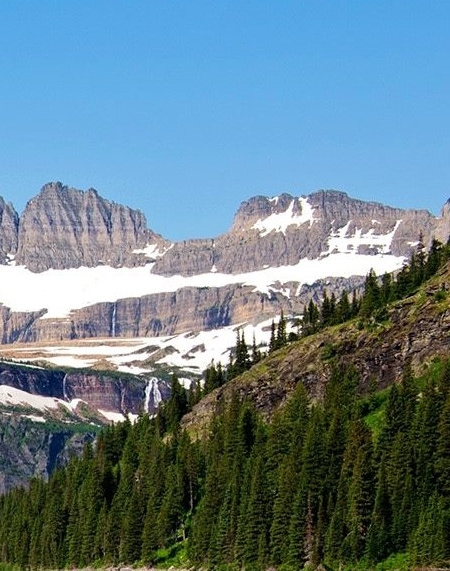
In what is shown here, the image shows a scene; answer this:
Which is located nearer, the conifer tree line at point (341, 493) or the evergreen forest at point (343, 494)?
the evergreen forest at point (343, 494)

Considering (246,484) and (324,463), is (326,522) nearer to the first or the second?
(324,463)

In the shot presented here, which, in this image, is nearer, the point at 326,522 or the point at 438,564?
the point at 438,564

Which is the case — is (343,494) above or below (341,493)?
below

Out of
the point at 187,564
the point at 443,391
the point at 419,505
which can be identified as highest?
the point at 443,391

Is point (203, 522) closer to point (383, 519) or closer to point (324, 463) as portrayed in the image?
point (324, 463)

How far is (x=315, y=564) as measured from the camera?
162 metres

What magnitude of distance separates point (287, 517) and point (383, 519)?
1899 centimetres

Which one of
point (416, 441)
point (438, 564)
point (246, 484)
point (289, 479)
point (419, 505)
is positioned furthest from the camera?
point (246, 484)

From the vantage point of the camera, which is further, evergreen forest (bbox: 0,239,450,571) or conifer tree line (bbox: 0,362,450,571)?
conifer tree line (bbox: 0,362,450,571)

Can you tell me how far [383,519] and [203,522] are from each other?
133 feet

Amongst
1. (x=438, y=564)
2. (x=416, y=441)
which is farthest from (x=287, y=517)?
(x=438, y=564)

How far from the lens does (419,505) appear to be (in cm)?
15588

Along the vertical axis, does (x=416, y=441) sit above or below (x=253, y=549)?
above

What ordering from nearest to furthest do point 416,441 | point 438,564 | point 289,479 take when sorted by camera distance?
point 438,564 → point 416,441 → point 289,479
